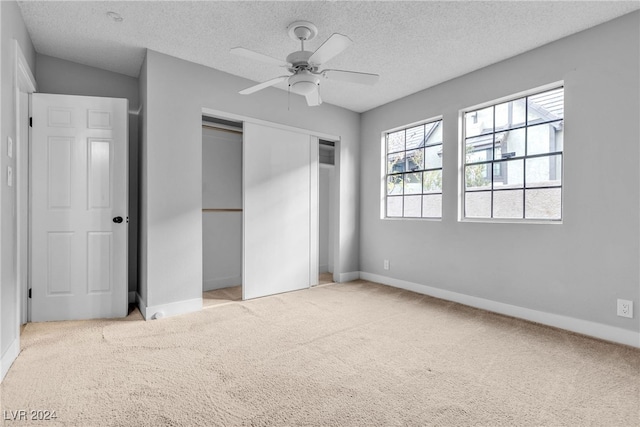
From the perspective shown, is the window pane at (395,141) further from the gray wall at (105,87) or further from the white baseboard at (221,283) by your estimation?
the gray wall at (105,87)

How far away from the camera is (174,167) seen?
3.36 metres

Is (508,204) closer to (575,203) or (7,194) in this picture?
(575,203)

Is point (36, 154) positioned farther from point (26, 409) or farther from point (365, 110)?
point (365, 110)

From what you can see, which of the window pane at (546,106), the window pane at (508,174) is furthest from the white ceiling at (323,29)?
the window pane at (508,174)

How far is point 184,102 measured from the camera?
3.42 meters

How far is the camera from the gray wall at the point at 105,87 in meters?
3.38

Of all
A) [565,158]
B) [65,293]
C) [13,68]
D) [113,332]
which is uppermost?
[13,68]

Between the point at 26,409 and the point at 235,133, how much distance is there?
11.4ft

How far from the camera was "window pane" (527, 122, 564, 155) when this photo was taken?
9.99 ft

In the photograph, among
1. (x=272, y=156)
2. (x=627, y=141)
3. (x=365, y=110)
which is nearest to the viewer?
(x=627, y=141)

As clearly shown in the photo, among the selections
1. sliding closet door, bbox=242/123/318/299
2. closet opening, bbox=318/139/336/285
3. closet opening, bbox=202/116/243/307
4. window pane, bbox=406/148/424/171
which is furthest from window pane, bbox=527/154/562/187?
closet opening, bbox=202/116/243/307

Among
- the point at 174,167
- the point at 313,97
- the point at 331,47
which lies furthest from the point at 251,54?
the point at 174,167

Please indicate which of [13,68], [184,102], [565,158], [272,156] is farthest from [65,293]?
[565,158]

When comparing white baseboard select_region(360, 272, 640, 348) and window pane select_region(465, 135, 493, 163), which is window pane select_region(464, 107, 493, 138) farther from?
white baseboard select_region(360, 272, 640, 348)
